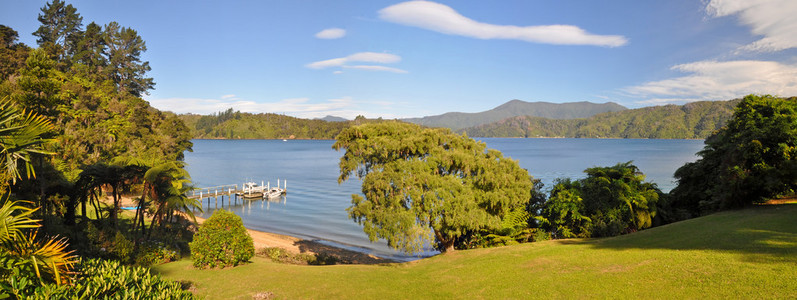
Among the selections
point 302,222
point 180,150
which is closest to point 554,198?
point 302,222

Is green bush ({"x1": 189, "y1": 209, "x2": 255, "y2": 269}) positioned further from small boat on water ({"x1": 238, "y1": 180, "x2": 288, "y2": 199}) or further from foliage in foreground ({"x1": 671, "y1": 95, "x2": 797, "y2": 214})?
small boat on water ({"x1": 238, "y1": 180, "x2": 288, "y2": 199})

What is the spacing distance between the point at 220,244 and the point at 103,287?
32.0ft

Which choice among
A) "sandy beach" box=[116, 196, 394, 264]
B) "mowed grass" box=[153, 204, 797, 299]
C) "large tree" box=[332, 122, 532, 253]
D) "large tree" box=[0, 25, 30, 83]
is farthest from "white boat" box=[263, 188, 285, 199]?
"mowed grass" box=[153, 204, 797, 299]

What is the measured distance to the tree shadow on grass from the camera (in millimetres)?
10094

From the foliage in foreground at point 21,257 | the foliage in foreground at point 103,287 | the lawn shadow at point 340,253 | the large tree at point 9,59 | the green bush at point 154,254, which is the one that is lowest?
the lawn shadow at point 340,253

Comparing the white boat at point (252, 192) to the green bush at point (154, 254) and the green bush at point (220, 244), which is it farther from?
the green bush at point (220, 244)

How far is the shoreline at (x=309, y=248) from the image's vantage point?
26.6m

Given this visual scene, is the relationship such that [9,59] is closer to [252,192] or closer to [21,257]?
[252,192]

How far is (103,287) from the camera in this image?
5.41m

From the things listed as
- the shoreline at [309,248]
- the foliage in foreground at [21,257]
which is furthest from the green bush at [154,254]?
the foliage in foreground at [21,257]

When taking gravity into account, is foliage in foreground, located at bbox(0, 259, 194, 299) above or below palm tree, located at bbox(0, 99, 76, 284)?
below

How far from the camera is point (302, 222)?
42.2m

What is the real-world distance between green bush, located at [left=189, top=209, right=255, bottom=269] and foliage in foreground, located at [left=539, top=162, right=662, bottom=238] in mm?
14444

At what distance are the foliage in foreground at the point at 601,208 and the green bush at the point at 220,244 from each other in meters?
14.4
